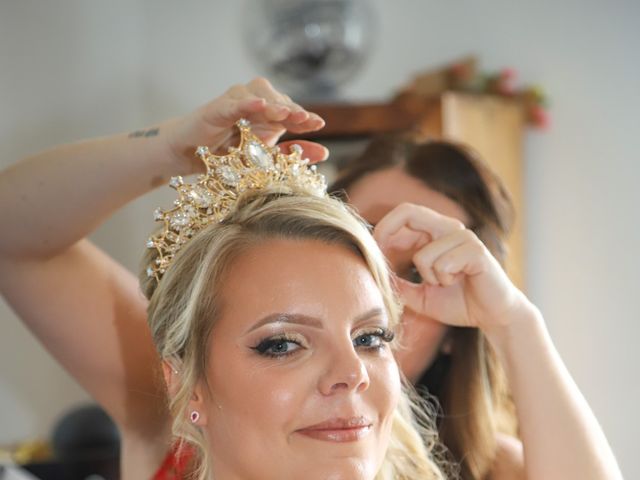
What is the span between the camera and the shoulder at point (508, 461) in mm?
1676

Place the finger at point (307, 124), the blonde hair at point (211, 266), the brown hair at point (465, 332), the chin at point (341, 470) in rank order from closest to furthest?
1. the chin at point (341, 470)
2. the blonde hair at point (211, 266)
3. the finger at point (307, 124)
4. the brown hair at point (465, 332)

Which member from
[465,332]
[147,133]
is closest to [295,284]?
[147,133]

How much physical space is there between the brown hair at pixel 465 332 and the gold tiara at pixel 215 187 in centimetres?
51

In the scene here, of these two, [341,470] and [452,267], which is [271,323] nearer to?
[341,470]

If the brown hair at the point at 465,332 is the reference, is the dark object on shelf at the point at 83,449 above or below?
below

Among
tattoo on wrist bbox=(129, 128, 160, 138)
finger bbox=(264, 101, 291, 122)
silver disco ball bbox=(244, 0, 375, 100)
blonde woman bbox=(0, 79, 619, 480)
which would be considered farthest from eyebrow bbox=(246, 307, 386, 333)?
silver disco ball bbox=(244, 0, 375, 100)

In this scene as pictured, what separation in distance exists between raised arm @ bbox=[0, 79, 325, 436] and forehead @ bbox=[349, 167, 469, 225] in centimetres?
35

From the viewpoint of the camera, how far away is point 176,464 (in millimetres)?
1539

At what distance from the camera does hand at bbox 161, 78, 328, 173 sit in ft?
4.58

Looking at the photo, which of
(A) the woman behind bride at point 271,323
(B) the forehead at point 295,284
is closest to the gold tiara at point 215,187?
(A) the woman behind bride at point 271,323

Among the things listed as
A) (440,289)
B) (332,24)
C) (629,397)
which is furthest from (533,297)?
(440,289)

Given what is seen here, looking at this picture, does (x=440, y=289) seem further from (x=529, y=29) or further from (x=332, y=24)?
(x=529, y=29)

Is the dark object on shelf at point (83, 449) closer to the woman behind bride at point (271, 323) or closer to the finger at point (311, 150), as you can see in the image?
the woman behind bride at point (271, 323)

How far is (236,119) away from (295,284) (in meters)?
0.33
